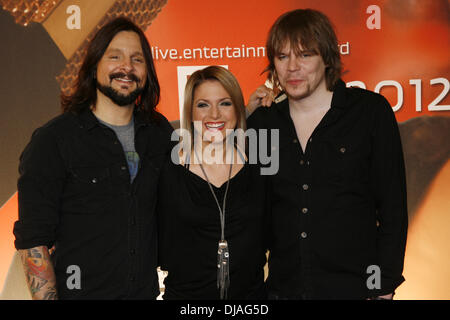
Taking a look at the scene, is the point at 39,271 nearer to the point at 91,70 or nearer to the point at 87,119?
the point at 87,119

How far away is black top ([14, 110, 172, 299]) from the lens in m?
2.02

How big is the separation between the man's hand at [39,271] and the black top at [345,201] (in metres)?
1.15

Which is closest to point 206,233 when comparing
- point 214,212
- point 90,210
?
point 214,212

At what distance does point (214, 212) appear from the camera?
6.98 ft

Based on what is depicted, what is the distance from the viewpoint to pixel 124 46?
2283 mm

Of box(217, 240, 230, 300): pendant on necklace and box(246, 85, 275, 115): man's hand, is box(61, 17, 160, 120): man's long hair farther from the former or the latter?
box(217, 240, 230, 300): pendant on necklace

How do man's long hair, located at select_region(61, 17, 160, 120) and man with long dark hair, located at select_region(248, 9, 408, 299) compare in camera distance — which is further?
man's long hair, located at select_region(61, 17, 160, 120)

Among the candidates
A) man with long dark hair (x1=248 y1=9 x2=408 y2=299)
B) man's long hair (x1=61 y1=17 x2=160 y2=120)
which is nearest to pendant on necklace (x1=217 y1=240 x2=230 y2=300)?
man with long dark hair (x1=248 y1=9 x2=408 y2=299)

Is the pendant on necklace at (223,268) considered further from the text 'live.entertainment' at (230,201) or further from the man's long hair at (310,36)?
the man's long hair at (310,36)

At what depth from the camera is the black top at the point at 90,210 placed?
2.02 metres

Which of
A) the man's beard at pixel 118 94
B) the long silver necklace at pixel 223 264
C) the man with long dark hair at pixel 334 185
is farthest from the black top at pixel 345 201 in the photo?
the man's beard at pixel 118 94

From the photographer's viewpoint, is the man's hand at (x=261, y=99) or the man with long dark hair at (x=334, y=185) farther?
the man's hand at (x=261, y=99)

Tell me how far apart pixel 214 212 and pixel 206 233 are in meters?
0.11

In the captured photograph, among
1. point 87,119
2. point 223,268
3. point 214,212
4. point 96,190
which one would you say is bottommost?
point 223,268
